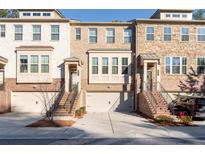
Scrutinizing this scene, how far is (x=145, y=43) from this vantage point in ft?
93.8

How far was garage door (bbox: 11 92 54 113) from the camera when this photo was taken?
94.2 feet

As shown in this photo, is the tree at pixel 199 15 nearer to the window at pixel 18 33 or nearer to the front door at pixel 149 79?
the front door at pixel 149 79

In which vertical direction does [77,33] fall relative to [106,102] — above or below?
above

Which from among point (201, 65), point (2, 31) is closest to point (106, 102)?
point (201, 65)

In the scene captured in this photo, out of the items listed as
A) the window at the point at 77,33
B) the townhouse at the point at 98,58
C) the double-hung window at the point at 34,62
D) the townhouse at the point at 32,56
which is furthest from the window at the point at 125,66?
the double-hung window at the point at 34,62

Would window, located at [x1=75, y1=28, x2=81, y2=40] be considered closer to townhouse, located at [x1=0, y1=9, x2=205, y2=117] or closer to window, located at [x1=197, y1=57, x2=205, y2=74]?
townhouse, located at [x1=0, y1=9, x2=205, y2=117]

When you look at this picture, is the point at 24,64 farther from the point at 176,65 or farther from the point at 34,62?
the point at 176,65

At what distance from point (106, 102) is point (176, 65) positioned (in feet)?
23.8

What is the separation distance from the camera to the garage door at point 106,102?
1151 inches

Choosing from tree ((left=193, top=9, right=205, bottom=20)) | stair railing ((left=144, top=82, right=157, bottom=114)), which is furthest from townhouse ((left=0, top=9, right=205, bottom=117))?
tree ((left=193, top=9, right=205, bottom=20))

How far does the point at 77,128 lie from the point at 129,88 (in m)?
12.6

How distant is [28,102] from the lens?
1135 inches

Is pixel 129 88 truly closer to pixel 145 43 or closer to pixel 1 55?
pixel 145 43

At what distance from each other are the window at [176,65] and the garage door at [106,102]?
4789 millimetres
